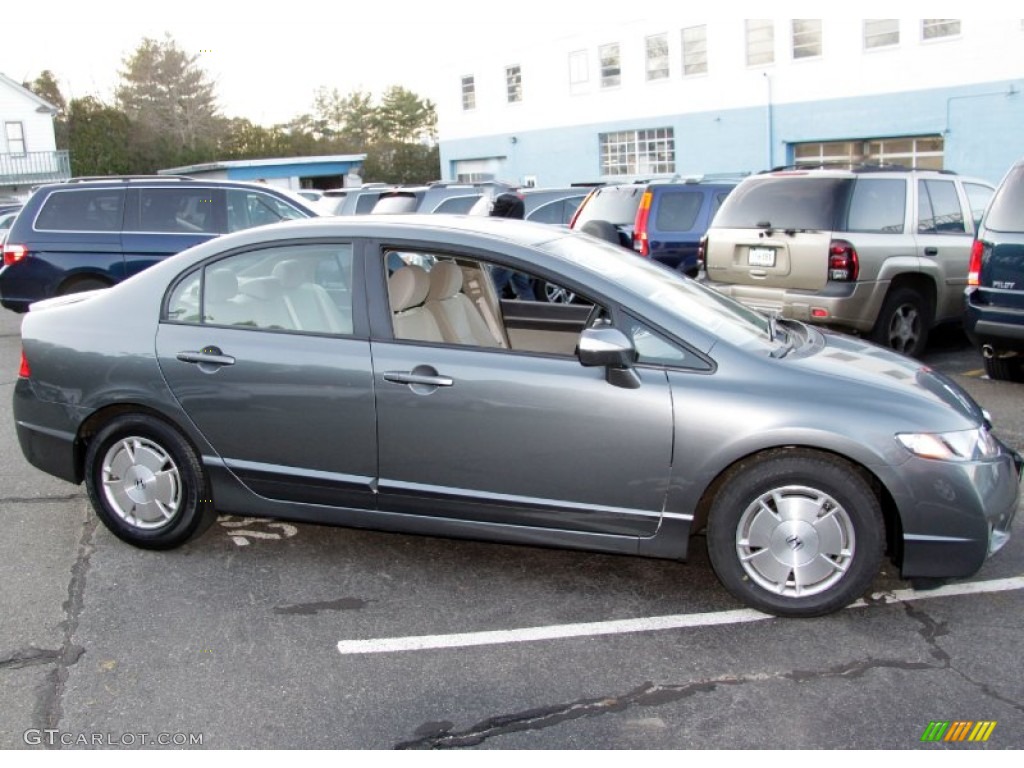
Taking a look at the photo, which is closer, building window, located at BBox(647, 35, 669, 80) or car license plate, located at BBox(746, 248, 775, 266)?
car license plate, located at BBox(746, 248, 775, 266)

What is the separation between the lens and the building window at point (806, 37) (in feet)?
95.6

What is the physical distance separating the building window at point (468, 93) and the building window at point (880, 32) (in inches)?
752

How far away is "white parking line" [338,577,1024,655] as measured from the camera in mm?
3936

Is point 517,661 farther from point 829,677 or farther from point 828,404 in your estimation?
point 828,404

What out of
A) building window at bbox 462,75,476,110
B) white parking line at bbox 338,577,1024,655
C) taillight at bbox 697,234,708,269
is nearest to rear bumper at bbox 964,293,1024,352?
taillight at bbox 697,234,708,269

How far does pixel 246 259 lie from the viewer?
4723 mm

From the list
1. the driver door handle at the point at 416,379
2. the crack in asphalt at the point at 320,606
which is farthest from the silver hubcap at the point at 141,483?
the driver door handle at the point at 416,379

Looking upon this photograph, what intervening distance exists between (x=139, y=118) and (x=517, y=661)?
7042cm

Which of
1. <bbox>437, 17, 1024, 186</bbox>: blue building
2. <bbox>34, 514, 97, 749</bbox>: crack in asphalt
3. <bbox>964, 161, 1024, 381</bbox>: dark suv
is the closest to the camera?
<bbox>34, 514, 97, 749</bbox>: crack in asphalt

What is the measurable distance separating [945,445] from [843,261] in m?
4.86

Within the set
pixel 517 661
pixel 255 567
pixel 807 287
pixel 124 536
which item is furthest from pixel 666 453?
pixel 807 287

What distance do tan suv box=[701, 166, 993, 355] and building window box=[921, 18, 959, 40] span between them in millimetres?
19171

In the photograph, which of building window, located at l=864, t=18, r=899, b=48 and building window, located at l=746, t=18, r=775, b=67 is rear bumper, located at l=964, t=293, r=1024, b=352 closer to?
building window, located at l=864, t=18, r=899, b=48

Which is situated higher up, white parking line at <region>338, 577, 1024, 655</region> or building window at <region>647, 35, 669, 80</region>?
building window at <region>647, 35, 669, 80</region>
